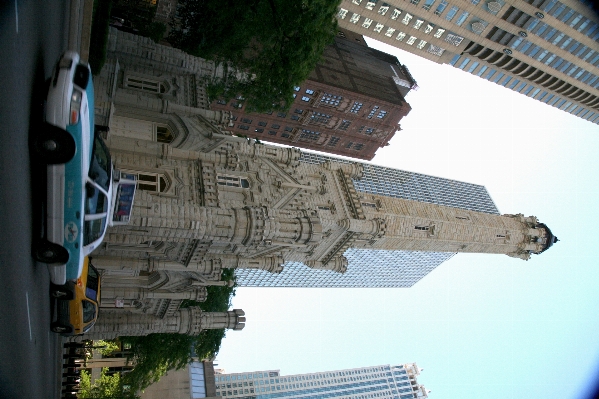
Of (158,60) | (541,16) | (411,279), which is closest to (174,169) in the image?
(158,60)

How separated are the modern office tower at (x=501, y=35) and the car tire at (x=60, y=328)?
154ft

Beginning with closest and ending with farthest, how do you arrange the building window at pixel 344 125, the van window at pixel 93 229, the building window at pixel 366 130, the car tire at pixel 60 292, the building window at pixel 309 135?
the van window at pixel 93 229 → the car tire at pixel 60 292 → the building window at pixel 344 125 → the building window at pixel 309 135 → the building window at pixel 366 130

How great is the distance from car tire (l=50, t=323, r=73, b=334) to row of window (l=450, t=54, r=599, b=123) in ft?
185

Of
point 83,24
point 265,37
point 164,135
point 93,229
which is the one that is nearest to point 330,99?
point 265,37

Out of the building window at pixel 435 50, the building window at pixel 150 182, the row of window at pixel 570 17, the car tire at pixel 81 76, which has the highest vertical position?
the building window at pixel 435 50

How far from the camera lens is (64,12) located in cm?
1767

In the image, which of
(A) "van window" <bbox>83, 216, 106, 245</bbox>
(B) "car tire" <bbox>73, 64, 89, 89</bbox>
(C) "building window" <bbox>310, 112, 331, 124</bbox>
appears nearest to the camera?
(B) "car tire" <bbox>73, 64, 89, 89</bbox>

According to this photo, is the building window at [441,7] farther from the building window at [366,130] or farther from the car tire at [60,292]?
the car tire at [60,292]

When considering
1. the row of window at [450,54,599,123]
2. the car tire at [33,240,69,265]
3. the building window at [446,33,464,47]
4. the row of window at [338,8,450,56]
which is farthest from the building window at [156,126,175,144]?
the row of window at [450,54,599,123]

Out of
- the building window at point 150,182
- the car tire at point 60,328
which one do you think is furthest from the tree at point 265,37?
the car tire at point 60,328

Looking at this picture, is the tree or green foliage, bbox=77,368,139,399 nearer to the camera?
the tree

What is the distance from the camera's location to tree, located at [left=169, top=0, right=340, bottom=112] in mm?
28516

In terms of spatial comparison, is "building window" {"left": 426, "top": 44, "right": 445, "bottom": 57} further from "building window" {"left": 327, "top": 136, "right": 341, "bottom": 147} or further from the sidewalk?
the sidewalk

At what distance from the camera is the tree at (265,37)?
1123 inches
